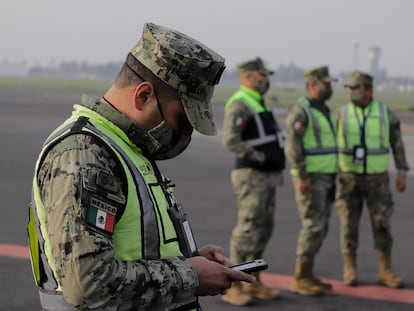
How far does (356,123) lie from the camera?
5934mm

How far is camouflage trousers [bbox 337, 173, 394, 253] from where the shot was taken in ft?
19.2

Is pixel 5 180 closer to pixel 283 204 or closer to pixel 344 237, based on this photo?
pixel 283 204

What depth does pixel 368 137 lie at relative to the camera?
5.89 metres

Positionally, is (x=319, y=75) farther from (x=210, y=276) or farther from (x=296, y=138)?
(x=210, y=276)

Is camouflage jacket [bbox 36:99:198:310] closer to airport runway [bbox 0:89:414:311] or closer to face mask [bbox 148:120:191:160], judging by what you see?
face mask [bbox 148:120:191:160]

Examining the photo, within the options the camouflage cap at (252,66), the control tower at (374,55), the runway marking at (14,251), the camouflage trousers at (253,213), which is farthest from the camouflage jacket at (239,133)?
the control tower at (374,55)

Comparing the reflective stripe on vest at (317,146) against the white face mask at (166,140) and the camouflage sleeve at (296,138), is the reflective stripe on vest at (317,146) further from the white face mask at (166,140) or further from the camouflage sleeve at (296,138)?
the white face mask at (166,140)

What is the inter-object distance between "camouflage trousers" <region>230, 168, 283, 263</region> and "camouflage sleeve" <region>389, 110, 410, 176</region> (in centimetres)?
133

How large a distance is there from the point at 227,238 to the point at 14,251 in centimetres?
228

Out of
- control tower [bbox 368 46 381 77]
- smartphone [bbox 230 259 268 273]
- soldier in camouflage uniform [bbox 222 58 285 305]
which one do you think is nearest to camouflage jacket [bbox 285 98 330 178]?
soldier in camouflage uniform [bbox 222 58 285 305]

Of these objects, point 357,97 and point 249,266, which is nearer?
point 249,266

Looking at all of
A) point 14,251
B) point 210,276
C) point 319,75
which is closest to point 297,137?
point 319,75

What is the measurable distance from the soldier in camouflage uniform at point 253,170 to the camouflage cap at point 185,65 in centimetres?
340

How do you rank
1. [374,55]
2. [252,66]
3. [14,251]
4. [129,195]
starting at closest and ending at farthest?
[129,195]
[252,66]
[14,251]
[374,55]
